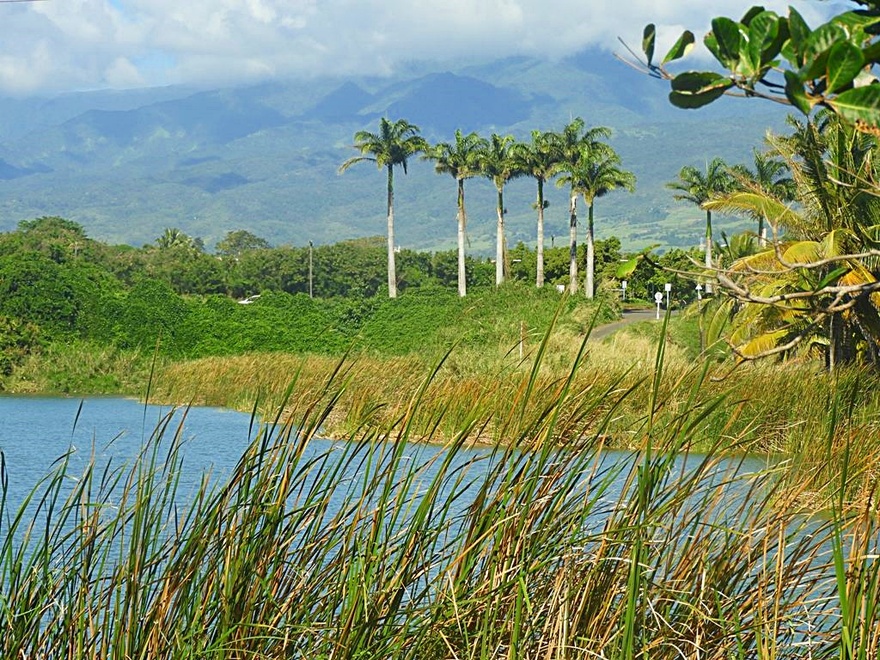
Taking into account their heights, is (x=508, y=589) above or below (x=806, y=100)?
below

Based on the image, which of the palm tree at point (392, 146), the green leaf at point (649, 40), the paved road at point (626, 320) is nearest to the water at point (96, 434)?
the green leaf at point (649, 40)

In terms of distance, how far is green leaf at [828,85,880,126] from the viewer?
4.98 ft

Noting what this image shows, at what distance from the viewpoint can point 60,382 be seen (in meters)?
33.8

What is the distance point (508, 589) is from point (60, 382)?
108 feet

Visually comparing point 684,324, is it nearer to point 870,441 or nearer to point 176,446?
point 870,441

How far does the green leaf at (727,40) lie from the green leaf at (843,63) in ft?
0.53

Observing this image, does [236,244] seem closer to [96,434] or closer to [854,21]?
[96,434]

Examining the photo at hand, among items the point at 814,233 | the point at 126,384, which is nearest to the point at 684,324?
the point at 126,384

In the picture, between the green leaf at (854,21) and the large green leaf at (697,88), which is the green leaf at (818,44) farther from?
the large green leaf at (697,88)

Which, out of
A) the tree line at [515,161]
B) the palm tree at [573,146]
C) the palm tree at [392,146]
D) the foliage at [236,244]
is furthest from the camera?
the foliage at [236,244]

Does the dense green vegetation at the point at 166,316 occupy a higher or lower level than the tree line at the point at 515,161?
lower

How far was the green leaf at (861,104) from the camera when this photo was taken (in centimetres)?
152

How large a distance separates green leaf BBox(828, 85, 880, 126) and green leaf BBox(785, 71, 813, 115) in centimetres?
6

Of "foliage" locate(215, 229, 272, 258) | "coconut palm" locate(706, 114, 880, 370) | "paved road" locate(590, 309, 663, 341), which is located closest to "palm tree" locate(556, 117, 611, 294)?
"paved road" locate(590, 309, 663, 341)
